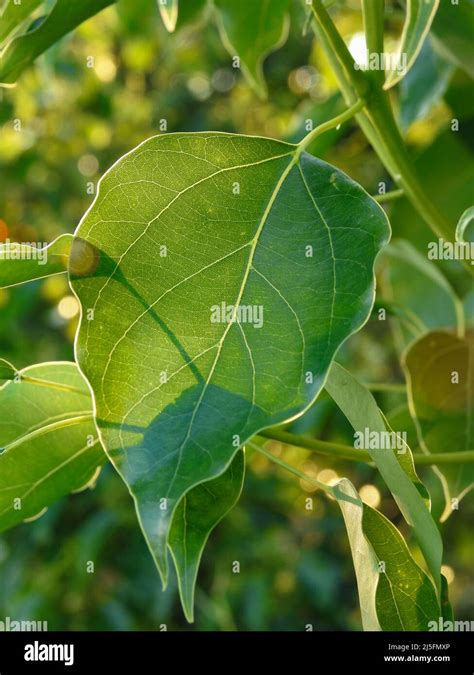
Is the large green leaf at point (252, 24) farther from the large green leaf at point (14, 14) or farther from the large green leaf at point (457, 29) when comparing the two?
the large green leaf at point (14, 14)

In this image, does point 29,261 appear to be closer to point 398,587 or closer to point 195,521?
point 195,521

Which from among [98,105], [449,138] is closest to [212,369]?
[449,138]

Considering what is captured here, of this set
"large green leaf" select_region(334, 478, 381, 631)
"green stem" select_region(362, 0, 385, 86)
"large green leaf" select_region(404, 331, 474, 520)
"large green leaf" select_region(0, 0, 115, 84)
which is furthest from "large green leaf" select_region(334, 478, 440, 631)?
"large green leaf" select_region(0, 0, 115, 84)

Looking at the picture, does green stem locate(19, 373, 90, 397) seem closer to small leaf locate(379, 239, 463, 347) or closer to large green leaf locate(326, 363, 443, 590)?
large green leaf locate(326, 363, 443, 590)

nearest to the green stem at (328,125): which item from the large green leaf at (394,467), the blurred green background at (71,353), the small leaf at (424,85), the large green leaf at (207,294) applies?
the large green leaf at (207,294)

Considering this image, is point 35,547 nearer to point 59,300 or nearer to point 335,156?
point 59,300
